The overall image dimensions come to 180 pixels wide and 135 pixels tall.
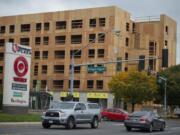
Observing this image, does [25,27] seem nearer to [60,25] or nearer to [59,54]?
[60,25]

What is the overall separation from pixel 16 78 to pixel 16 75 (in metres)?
0.26

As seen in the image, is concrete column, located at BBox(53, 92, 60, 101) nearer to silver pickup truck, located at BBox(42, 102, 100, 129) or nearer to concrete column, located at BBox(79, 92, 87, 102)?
concrete column, located at BBox(79, 92, 87, 102)

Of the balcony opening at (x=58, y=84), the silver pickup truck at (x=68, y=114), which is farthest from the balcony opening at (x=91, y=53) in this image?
the silver pickup truck at (x=68, y=114)

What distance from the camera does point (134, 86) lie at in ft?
255

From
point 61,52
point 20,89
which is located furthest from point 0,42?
point 20,89

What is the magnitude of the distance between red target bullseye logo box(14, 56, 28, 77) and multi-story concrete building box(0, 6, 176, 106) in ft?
143

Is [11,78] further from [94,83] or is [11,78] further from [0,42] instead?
[0,42]

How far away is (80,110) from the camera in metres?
34.4

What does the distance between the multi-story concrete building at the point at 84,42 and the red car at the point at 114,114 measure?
30.9 meters

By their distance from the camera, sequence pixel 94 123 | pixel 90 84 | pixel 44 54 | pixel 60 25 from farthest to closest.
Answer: pixel 44 54 < pixel 60 25 < pixel 90 84 < pixel 94 123

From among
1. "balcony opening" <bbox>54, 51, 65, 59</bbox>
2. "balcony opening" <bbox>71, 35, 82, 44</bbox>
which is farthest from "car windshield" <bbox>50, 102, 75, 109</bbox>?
"balcony opening" <bbox>54, 51, 65, 59</bbox>

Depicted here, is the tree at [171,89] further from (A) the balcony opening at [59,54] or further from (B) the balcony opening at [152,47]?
(A) the balcony opening at [59,54]

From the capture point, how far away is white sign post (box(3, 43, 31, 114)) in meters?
42.5

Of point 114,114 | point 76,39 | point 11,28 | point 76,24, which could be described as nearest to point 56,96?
point 76,39
